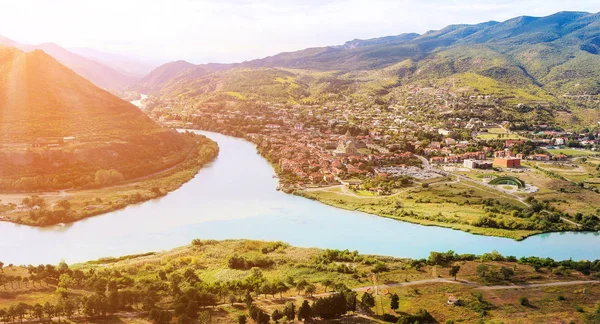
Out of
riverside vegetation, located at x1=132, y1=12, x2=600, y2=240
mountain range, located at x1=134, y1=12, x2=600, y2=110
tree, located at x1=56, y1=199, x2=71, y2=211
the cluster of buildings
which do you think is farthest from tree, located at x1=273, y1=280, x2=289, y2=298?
mountain range, located at x1=134, y1=12, x2=600, y2=110

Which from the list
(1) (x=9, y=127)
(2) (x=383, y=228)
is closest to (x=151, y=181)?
(1) (x=9, y=127)

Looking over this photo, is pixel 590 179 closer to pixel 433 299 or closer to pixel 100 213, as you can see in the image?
pixel 433 299

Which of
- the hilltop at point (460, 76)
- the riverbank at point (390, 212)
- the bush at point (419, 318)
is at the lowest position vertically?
the bush at point (419, 318)

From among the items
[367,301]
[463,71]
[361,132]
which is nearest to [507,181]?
[367,301]

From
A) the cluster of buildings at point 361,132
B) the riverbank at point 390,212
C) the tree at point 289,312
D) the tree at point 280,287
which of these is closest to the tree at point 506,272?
the riverbank at point 390,212

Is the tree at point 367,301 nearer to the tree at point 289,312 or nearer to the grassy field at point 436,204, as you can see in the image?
the tree at point 289,312

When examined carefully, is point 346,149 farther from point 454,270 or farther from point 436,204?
point 454,270
